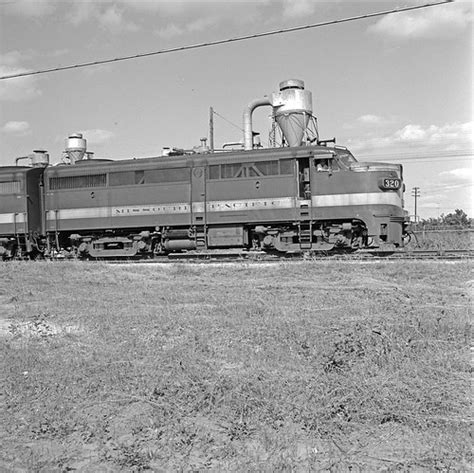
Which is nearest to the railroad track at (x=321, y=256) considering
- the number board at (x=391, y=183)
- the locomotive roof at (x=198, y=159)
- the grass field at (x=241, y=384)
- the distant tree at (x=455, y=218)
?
the number board at (x=391, y=183)

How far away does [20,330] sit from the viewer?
791 cm

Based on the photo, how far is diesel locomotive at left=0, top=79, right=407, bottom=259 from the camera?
55.5ft

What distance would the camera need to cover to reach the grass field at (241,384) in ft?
13.4

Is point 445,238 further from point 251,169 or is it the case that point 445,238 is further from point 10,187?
point 10,187

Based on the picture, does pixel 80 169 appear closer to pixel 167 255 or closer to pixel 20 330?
pixel 167 255

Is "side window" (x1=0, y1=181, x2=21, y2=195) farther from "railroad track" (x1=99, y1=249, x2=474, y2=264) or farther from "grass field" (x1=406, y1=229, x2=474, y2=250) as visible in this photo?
"grass field" (x1=406, y1=229, x2=474, y2=250)

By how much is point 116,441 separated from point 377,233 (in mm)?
13228

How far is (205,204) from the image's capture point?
18141 millimetres

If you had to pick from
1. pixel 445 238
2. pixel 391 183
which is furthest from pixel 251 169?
pixel 445 238

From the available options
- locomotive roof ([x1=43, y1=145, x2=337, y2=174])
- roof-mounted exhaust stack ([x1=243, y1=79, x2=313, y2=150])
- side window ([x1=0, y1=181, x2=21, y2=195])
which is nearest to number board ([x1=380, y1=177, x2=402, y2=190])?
locomotive roof ([x1=43, y1=145, x2=337, y2=174])

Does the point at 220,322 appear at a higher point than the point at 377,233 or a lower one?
lower

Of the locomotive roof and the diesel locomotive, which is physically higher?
the locomotive roof

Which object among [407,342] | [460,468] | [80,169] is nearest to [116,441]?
[460,468]

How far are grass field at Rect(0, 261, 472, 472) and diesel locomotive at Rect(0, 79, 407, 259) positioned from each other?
734cm
